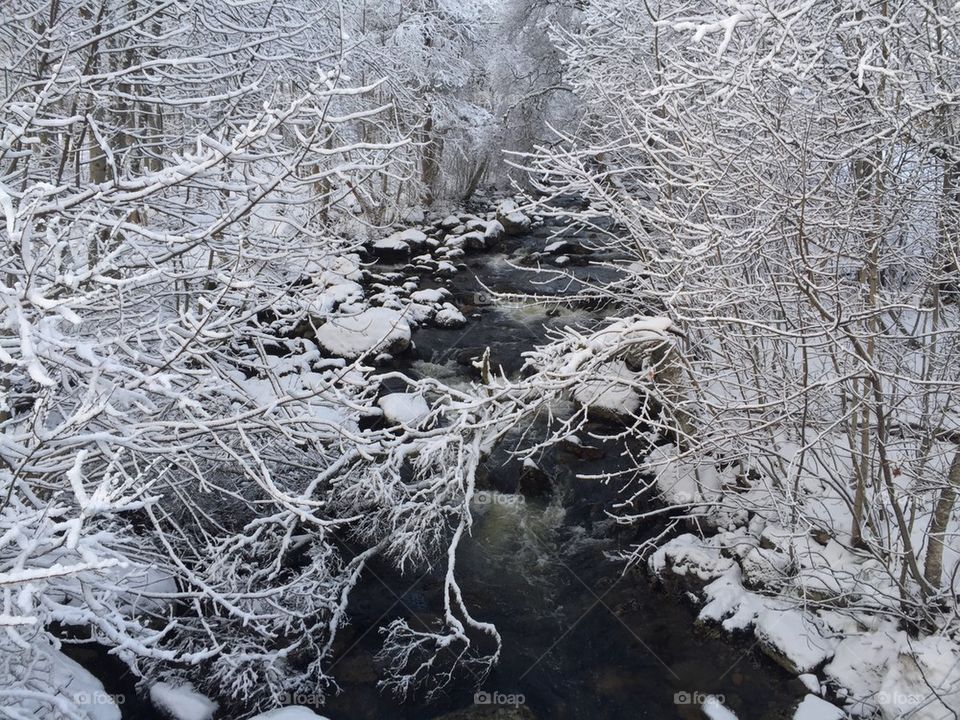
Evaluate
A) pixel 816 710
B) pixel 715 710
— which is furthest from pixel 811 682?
pixel 715 710

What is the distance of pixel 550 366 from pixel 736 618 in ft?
10.9

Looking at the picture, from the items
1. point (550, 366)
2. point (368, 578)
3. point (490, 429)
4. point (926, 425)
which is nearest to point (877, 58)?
point (926, 425)

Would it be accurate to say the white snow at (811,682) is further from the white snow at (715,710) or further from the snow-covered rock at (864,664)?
the white snow at (715,710)

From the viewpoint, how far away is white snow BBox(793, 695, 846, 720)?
4.77 metres

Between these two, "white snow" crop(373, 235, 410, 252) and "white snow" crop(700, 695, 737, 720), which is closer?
"white snow" crop(700, 695, 737, 720)

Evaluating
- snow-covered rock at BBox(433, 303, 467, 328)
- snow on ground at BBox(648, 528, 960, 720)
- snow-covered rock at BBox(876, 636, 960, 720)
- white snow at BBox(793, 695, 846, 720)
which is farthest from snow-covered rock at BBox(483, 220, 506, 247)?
snow-covered rock at BBox(876, 636, 960, 720)

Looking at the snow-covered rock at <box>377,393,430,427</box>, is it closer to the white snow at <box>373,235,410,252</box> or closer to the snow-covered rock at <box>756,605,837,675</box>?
the snow-covered rock at <box>756,605,837,675</box>

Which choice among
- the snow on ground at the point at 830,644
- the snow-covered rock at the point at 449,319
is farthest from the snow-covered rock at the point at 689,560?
the snow-covered rock at the point at 449,319

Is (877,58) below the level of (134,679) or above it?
above

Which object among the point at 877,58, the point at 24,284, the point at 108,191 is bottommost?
the point at 24,284

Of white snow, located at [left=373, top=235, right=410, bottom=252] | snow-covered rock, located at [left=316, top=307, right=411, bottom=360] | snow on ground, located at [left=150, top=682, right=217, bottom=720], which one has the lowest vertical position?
snow on ground, located at [left=150, top=682, right=217, bottom=720]

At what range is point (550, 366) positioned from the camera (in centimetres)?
413

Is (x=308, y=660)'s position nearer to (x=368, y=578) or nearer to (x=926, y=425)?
(x=368, y=578)

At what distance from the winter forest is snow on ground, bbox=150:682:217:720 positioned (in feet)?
0.08
